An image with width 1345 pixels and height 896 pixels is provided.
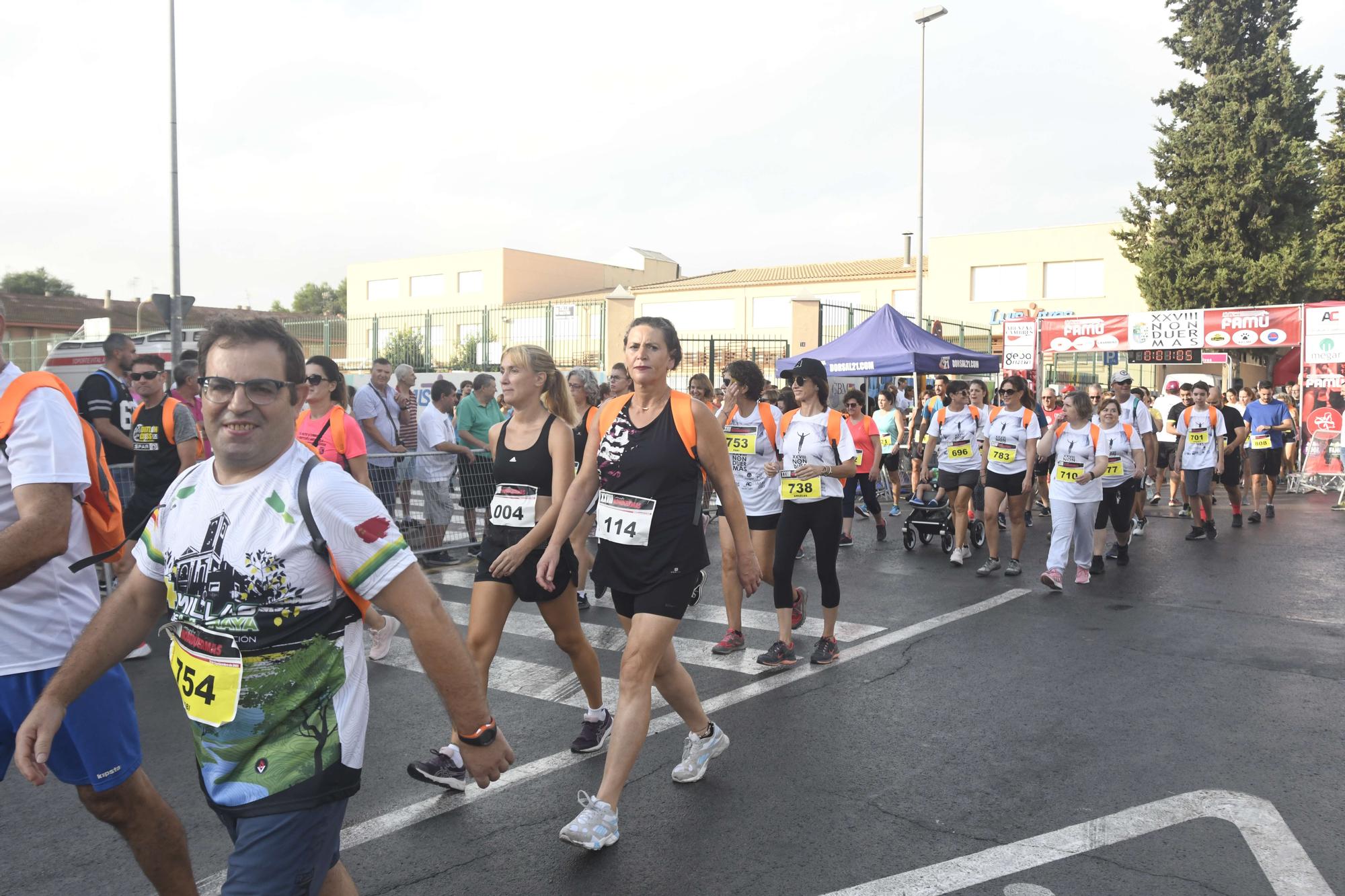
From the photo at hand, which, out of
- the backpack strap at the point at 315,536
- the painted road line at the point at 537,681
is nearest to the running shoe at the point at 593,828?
the painted road line at the point at 537,681

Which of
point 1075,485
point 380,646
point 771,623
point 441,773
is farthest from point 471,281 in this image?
point 441,773

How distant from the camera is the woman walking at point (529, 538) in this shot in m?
4.59

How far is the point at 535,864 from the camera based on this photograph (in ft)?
12.0

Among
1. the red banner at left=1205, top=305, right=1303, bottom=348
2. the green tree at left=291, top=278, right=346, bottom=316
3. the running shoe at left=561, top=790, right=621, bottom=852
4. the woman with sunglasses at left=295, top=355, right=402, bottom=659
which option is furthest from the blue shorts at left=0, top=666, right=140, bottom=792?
the green tree at left=291, top=278, right=346, bottom=316

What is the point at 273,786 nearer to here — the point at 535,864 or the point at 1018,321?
the point at 535,864

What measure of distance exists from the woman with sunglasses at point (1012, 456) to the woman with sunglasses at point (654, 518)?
6.09 meters

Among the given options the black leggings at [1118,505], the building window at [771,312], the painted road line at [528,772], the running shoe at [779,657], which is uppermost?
the building window at [771,312]

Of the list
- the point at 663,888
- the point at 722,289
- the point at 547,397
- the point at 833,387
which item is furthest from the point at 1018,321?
the point at 722,289

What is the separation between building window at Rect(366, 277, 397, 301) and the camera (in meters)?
65.9

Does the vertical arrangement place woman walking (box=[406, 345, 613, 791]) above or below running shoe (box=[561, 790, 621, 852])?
above

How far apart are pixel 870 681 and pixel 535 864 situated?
295cm

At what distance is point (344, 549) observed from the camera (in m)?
2.24

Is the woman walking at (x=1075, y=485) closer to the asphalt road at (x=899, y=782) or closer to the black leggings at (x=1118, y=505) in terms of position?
the black leggings at (x=1118, y=505)

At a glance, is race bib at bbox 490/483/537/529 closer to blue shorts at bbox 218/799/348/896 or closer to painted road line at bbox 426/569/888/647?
painted road line at bbox 426/569/888/647
